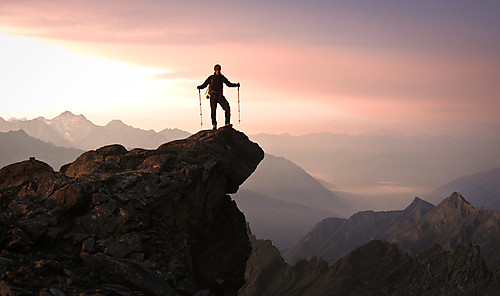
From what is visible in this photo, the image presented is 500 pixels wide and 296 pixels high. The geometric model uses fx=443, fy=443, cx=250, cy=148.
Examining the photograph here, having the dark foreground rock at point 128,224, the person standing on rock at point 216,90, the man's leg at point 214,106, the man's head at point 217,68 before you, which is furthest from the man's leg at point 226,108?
the dark foreground rock at point 128,224

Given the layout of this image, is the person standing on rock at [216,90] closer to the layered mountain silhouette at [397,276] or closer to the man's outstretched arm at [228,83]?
the man's outstretched arm at [228,83]

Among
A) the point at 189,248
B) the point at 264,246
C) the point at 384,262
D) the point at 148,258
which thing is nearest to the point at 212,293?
the point at 189,248

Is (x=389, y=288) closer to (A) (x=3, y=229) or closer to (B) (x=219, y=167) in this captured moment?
(B) (x=219, y=167)

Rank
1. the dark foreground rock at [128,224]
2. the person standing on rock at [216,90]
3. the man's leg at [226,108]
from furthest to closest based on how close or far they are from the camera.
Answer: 1. the man's leg at [226,108]
2. the person standing on rock at [216,90]
3. the dark foreground rock at [128,224]

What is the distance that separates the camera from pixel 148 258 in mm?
17438

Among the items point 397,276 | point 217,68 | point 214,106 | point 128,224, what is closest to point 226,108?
point 214,106

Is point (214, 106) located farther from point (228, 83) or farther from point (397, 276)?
point (397, 276)

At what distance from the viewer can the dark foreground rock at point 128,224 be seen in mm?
15109

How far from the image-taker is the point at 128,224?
58.5 ft

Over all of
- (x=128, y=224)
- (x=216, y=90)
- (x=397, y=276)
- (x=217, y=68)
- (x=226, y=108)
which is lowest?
(x=397, y=276)

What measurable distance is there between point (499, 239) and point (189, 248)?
193m

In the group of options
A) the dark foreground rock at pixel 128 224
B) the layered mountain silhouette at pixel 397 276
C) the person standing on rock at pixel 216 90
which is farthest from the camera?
the layered mountain silhouette at pixel 397 276

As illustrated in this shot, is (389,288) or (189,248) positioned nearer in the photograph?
(189,248)

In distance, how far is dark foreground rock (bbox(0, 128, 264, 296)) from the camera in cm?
1511
